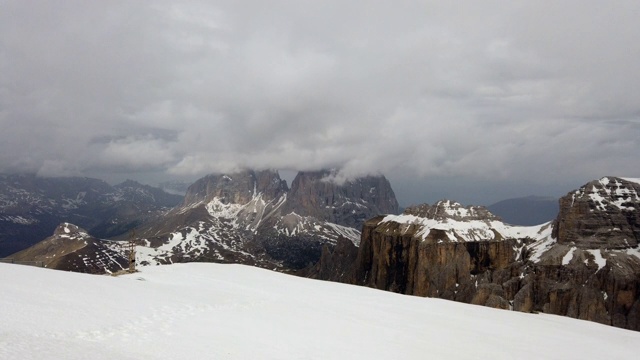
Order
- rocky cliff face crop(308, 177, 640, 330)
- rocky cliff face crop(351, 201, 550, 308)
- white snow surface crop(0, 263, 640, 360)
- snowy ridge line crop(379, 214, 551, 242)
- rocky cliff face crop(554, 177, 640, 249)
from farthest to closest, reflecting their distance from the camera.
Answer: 1. snowy ridge line crop(379, 214, 551, 242)
2. rocky cliff face crop(554, 177, 640, 249)
3. rocky cliff face crop(351, 201, 550, 308)
4. rocky cliff face crop(308, 177, 640, 330)
5. white snow surface crop(0, 263, 640, 360)

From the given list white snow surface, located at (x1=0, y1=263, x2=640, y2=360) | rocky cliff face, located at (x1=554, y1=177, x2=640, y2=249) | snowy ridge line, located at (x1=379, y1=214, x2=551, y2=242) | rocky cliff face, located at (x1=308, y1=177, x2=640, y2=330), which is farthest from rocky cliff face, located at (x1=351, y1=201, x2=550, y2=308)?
white snow surface, located at (x1=0, y1=263, x2=640, y2=360)

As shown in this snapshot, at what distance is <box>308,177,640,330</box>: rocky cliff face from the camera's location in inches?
4289

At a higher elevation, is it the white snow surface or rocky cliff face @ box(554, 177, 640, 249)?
rocky cliff face @ box(554, 177, 640, 249)

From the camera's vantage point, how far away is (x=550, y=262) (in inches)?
5359

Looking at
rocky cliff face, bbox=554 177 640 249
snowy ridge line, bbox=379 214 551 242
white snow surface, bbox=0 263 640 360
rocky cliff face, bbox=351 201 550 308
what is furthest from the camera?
snowy ridge line, bbox=379 214 551 242

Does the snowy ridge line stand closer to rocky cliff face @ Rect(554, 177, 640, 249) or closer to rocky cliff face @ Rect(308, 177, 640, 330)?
rocky cliff face @ Rect(308, 177, 640, 330)

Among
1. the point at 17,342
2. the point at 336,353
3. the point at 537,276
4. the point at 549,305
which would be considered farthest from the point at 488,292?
the point at 17,342

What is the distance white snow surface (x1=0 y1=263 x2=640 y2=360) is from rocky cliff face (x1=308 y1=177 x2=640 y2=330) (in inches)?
3356

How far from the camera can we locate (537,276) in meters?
125

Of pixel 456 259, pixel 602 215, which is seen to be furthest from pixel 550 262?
pixel 602 215

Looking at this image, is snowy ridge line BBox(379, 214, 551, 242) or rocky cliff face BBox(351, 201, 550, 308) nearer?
rocky cliff face BBox(351, 201, 550, 308)

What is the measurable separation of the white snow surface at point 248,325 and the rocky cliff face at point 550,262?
280 ft

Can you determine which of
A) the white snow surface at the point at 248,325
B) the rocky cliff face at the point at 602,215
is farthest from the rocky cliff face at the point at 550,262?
the white snow surface at the point at 248,325

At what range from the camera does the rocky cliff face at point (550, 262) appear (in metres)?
109
